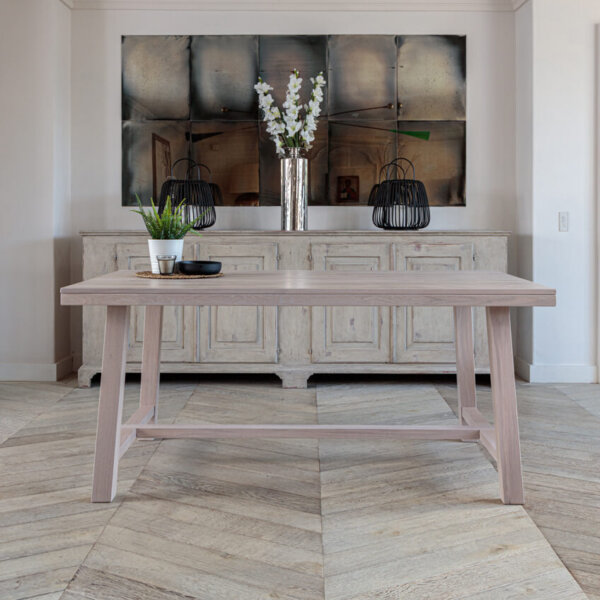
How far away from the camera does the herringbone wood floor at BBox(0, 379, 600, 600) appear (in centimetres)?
178

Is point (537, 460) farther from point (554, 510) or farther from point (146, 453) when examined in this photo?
point (146, 453)

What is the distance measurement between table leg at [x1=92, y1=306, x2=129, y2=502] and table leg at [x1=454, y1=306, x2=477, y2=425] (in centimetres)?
137

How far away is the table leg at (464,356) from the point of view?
301 centimetres

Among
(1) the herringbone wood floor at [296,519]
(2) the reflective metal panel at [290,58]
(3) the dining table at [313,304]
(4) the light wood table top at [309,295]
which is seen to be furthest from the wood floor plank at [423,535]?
(2) the reflective metal panel at [290,58]

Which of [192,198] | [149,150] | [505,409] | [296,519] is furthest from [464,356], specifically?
[149,150]

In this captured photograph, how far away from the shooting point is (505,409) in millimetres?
2340

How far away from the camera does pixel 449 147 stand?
457 centimetres

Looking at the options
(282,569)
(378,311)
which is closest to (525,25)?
(378,311)

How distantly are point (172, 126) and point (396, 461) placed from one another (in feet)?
9.04

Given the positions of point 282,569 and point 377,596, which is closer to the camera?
point 377,596

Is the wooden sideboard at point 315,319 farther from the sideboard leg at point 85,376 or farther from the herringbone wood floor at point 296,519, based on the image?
the herringbone wood floor at point 296,519

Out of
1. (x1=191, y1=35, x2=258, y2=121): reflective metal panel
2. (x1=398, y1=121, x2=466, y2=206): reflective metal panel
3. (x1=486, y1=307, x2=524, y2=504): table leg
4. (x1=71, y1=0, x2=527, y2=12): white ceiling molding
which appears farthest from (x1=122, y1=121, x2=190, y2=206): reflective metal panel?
(x1=486, y1=307, x2=524, y2=504): table leg

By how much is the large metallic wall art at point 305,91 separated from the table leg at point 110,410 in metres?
2.36

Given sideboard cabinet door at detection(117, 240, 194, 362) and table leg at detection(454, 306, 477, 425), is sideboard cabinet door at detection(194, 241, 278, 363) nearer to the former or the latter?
sideboard cabinet door at detection(117, 240, 194, 362)
